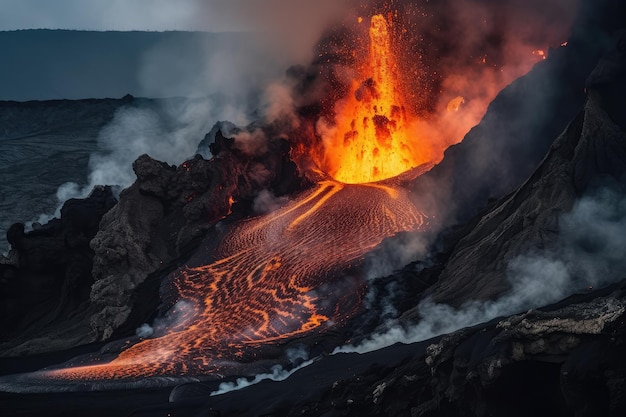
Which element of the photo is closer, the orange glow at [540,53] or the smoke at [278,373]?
the smoke at [278,373]

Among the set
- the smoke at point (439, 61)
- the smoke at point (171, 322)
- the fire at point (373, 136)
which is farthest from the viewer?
the fire at point (373, 136)

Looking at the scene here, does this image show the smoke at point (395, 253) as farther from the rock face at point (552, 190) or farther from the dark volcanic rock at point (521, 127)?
the rock face at point (552, 190)

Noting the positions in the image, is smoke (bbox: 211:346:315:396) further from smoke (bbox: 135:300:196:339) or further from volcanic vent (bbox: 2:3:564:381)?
smoke (bbox: 135:300:196:339)

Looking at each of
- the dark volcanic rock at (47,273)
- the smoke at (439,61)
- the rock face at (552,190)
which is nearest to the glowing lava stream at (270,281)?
the rock face at (552,190)

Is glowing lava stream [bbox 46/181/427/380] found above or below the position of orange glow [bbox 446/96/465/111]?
below

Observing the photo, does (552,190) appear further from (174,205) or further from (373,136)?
(373,136)

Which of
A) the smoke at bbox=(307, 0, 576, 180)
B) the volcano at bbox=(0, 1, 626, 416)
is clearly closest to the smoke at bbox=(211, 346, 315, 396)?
the volcano at bbox=(0, 1, 626, 416)

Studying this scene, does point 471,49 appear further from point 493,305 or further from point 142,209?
point 493,305

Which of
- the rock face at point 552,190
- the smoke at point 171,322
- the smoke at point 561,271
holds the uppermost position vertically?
the smoke at point 171,322
